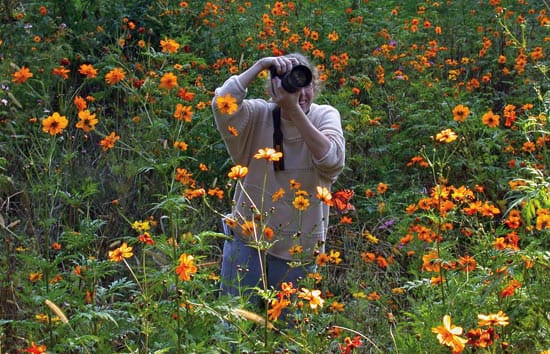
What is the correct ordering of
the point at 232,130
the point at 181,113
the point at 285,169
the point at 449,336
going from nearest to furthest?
1. the point at 449,336
2. the point at 181,113
3. the point at 232,130
4. the point at 285,169

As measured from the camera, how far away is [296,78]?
2846 millimetres

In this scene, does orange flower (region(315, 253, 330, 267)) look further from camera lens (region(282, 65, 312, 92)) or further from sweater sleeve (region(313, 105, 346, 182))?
camera lens (region(282, 65, 312, 92))

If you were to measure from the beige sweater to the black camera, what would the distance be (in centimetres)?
23

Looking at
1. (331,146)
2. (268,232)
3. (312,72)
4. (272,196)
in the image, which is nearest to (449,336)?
(268,232)

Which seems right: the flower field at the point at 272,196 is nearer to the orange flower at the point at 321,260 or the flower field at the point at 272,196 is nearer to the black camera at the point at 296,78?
the orange flower at the point at 321,260

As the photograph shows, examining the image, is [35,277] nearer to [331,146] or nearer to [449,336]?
[331,146]

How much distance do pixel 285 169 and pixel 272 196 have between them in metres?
0.28

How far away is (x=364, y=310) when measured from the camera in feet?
10.7

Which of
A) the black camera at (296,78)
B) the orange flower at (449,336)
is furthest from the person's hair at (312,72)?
the orange flower at (449,336)

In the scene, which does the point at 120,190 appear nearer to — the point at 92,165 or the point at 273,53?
the point at 92,165

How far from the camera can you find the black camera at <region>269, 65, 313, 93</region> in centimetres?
283

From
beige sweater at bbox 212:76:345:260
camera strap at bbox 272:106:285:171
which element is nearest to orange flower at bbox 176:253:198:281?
beige sweater at bbox 212:76:345:260

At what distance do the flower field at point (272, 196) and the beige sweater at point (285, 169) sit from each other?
0.13 m

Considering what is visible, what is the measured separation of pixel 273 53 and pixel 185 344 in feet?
11.6
